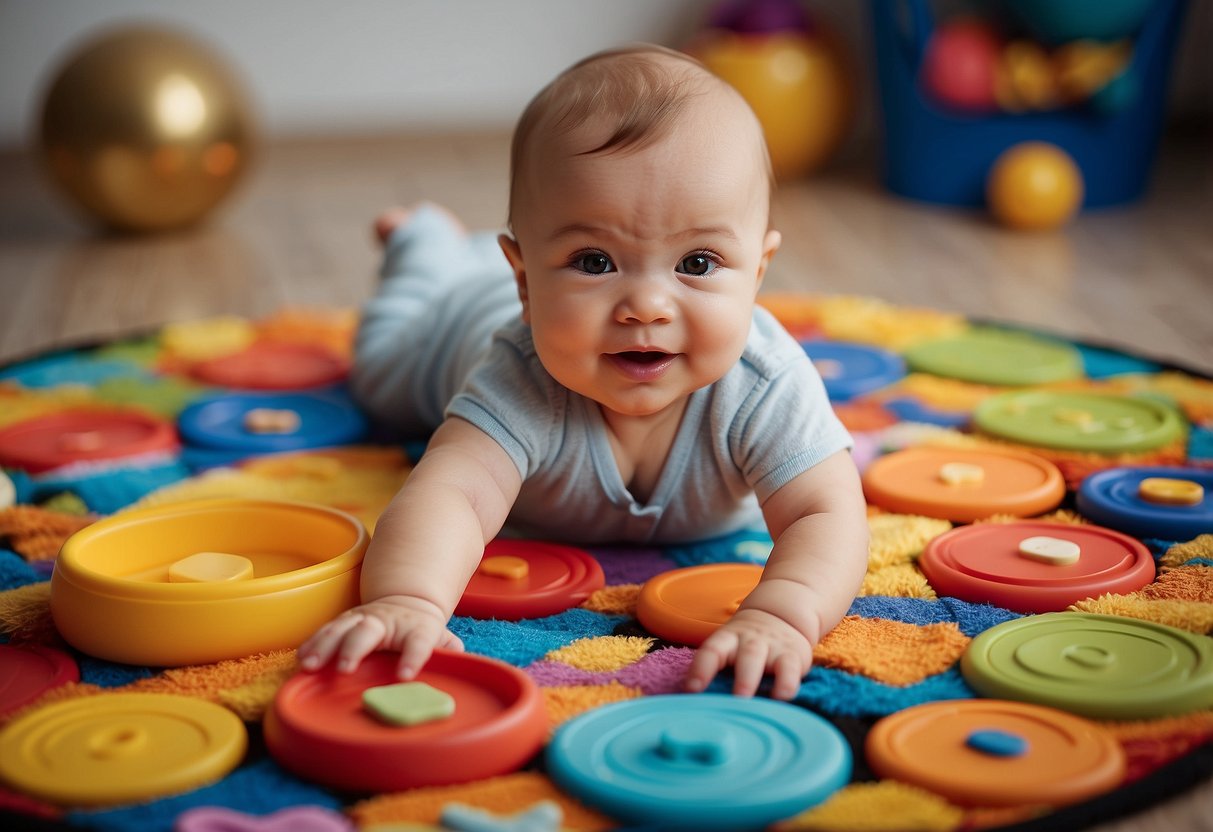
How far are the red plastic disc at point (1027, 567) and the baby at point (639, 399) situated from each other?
0.10 metres

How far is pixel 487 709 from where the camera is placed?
860mm

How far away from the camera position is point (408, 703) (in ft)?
2.76

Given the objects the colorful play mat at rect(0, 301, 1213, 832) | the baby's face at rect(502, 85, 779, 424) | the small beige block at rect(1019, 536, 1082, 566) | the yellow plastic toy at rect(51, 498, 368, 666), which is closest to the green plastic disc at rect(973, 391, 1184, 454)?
the colorful play mat at rect(0, 301, 1213, 832)

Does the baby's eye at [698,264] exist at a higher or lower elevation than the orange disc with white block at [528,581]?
higher

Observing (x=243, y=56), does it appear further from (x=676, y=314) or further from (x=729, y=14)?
(x=676, y=314)

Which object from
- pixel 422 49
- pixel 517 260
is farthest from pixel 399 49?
pixel 517 260

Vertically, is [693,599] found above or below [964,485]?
below

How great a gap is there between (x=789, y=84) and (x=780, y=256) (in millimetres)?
557

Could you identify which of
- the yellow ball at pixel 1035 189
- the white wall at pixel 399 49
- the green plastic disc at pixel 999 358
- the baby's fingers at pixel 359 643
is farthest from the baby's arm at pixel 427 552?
the white wall at pixel 399 49

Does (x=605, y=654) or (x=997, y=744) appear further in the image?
(x=605, y=654)

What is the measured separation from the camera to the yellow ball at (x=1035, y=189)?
242cm

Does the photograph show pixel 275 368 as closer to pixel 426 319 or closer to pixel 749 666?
pixel 426 319

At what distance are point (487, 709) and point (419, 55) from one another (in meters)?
2.52

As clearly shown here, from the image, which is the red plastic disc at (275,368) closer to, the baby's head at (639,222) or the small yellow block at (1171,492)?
the baby's head at (639,222)
